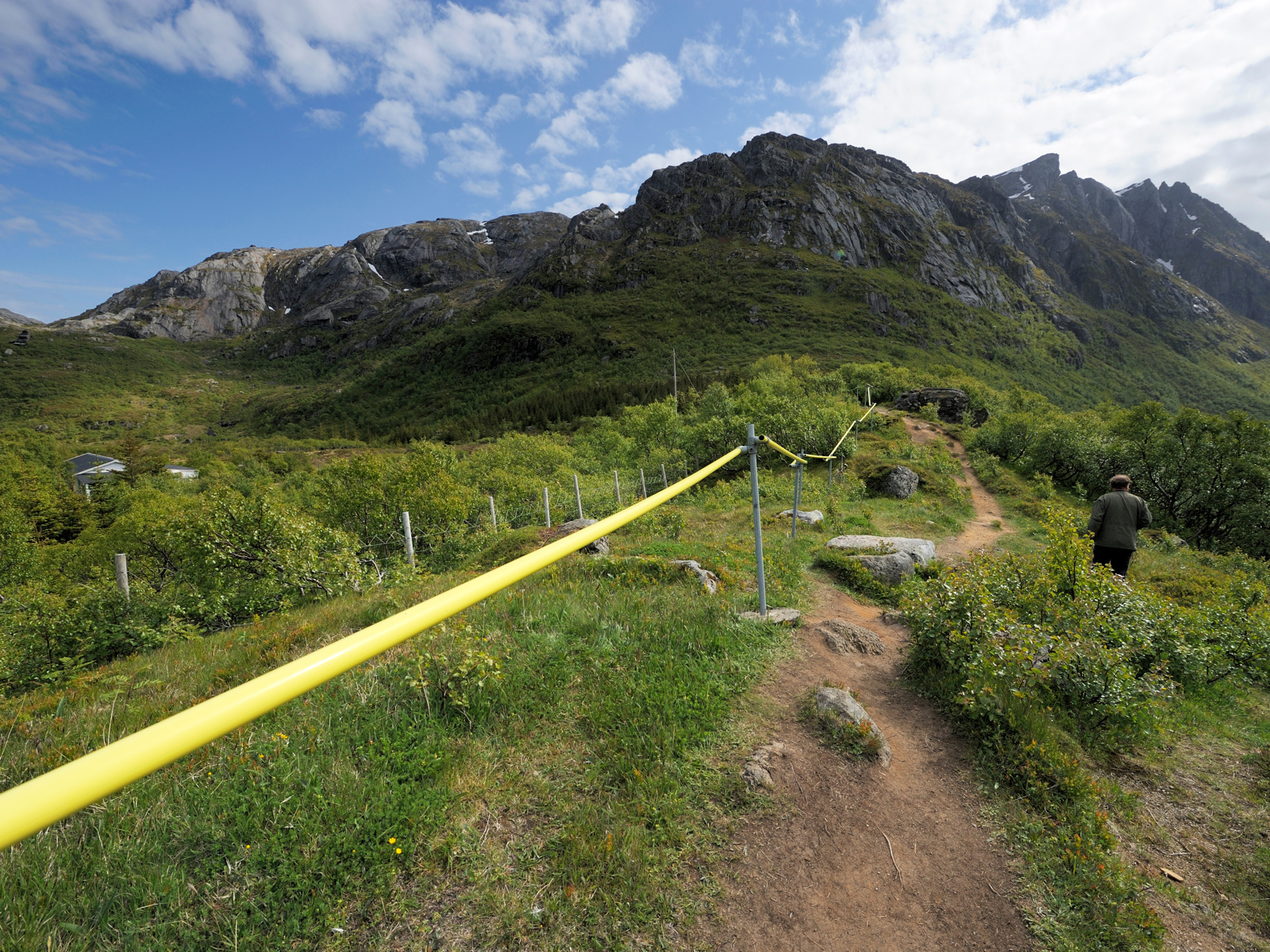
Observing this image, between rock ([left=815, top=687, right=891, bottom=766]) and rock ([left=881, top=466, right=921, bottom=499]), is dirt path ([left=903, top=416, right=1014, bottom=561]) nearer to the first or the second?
rock ([left=881, top=466, right=921, bottom=499])

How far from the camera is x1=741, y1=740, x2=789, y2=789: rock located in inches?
138

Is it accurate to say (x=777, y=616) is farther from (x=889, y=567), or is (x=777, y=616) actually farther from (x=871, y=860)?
(x=889, y=567)

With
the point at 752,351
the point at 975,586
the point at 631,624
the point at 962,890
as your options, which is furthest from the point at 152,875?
the point at 752,351

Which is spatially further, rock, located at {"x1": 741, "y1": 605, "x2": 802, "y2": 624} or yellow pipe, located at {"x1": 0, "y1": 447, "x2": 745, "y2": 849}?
rock, located at {"x1": 741, "y1": 605, "x2": 802, "y2": 624}

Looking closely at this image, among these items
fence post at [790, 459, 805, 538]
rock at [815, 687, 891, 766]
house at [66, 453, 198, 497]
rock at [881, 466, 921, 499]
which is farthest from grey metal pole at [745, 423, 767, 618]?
house at [66, 453, 198, 497]

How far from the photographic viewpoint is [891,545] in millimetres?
9875

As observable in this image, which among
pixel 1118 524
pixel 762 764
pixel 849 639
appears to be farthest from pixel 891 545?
pixel 762 764

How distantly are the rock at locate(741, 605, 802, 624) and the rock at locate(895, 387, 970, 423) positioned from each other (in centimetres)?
3848

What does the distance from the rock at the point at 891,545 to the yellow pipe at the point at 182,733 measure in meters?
9.35

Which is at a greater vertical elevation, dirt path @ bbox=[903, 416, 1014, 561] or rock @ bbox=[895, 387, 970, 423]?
rock @ bbox=[895, 387, 970, 423]

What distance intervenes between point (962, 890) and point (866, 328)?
13484 cm

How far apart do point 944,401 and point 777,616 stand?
40.7 metres

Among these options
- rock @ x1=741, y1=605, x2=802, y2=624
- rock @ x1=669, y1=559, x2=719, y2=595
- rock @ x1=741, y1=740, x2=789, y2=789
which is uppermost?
rock @ x1=669, y1=559, x2=719, y2=595

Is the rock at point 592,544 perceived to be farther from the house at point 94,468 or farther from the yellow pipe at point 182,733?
the house at point 94,468
